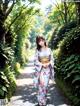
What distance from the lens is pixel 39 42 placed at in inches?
428

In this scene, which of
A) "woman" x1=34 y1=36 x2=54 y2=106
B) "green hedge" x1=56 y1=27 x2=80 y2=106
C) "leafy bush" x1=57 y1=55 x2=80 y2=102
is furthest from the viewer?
"green hedge" x1=56 y1=27 x2=80 y2=106

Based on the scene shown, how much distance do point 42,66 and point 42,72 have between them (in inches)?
8.2

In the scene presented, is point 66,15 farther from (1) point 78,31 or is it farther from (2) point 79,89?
(2) point 79,89

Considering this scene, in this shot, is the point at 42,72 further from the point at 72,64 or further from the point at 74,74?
the point at 72,64

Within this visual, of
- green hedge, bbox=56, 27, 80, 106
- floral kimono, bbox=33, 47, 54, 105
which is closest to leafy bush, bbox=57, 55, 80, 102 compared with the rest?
green hedge, bbox=56, 27, 80, 106

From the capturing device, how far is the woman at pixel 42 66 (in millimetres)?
10969

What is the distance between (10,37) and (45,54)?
42.8ft

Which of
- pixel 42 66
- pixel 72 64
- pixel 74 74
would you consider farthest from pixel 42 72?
pixel 72 64

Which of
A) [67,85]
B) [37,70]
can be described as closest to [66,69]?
[67,85]

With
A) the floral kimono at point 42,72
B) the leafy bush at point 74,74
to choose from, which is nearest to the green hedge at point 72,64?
the leafy bush at point 74,74

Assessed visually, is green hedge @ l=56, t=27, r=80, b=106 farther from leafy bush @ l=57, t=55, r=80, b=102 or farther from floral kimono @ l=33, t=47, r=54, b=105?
floral kimono @ l=33, t=47, r=54, b=105

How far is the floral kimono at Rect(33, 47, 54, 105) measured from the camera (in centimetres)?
1098

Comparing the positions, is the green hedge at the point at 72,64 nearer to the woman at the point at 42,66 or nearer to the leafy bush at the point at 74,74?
the leafy bush at the point at 74,74

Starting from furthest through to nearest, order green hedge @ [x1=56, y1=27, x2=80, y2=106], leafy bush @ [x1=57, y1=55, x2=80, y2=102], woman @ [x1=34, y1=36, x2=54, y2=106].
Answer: green hedge @ [x1=56, y1=27, x2=80, y2=106] → leafy bush @ [x1=57, y1=55, x2=80, y2=102] → woman @ [x1=34, y1=36, x2=54, y2=106]
